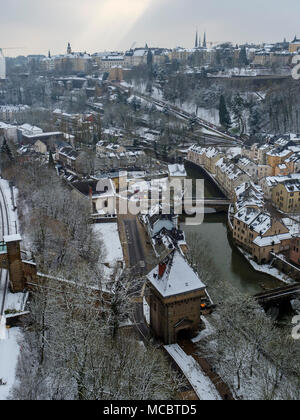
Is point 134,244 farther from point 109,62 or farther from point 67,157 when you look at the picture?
point 109,62

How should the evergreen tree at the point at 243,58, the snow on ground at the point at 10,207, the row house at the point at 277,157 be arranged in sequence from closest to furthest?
the snow on ground at the point at 10,207 < the row house at the point at 277,157 < the evergreen tree at the point at 243,58

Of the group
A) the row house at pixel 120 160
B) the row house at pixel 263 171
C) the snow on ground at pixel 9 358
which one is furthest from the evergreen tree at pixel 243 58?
the snow on ground at pixel 9 358

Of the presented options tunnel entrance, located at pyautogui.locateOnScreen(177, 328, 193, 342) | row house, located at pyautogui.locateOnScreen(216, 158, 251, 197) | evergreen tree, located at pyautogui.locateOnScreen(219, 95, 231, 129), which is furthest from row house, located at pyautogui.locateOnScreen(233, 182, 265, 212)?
evergreen tree, located at pyautogui.locateOnScreen(219, 95, 231, 129)

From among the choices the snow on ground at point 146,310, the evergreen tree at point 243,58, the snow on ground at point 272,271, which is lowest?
the snow on ground at point 272,271

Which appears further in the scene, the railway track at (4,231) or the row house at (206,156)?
the row house at (206,156)

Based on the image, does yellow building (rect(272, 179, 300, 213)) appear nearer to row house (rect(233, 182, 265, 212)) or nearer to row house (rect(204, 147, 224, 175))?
row house (rect(233, 182, 265, 212))

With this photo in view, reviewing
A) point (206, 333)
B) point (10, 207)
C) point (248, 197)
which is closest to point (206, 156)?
point (248, 197)

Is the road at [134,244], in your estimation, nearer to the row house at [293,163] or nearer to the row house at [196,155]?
the row house at [293,163]
